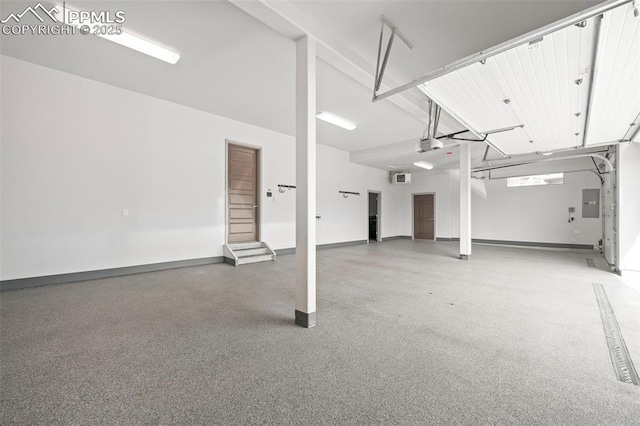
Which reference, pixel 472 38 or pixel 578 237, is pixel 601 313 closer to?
pixel 472 38

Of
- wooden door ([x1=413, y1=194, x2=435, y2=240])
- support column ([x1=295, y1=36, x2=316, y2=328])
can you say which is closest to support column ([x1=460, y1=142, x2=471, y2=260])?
wooden door ([x1=413, y1=194, x2=435, y2=240])

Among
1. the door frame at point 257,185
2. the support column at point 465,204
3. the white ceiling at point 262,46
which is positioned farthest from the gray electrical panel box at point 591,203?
the door frame at point 257,185

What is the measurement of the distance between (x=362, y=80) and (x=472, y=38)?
1.38 metres

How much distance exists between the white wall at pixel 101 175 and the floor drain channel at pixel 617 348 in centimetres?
616

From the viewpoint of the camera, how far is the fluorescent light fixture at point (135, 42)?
298 cm

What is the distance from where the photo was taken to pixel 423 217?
465 inches

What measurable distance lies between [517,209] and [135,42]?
11522 mm

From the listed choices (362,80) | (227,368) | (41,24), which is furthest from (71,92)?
(227,368)

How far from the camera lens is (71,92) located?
4.31 metres

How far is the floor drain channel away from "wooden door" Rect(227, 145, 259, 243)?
6284mm

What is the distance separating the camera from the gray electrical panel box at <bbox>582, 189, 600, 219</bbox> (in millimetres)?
8273

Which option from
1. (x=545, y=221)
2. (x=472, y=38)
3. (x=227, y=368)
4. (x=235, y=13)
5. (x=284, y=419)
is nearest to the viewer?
(x=284, y=419)

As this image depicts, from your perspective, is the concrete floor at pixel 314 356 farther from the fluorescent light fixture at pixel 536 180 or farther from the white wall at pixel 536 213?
the fluorescent light fixture at pixel 536 180

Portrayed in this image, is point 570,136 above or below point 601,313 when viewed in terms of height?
above
